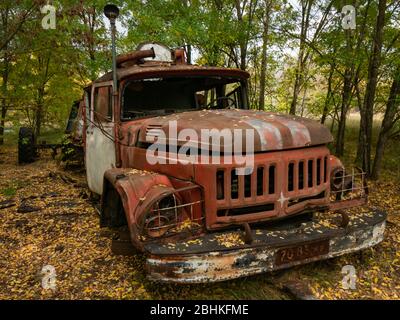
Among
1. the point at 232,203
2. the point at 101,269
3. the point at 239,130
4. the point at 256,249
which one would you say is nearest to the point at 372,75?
the point at 239,130

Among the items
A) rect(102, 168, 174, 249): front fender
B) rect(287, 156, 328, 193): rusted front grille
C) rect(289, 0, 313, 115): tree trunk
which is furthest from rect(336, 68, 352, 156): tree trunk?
rect(102, 168, 174, 249): front fender

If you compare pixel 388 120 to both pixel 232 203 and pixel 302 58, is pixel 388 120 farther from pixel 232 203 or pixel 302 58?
pixel 302 58

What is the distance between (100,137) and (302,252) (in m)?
3.29

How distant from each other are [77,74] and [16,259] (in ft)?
37.6

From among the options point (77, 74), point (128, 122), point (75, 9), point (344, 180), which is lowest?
point (344, 180)

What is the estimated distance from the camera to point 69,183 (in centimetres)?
805

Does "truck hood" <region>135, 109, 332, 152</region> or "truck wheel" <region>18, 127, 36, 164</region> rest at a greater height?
"truck hood" <region>135, 109, 332, 152</region>

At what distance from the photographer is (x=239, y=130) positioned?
3.29 m

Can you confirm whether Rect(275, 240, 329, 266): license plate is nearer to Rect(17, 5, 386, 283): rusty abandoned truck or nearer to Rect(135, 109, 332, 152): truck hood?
Rect(17, 5, 386, 283): rusty abandoned truck

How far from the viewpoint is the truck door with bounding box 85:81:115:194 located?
4.68m

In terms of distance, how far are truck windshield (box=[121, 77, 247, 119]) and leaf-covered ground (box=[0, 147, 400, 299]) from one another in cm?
183

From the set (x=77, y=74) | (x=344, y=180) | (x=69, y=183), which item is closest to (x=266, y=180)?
(x=344, y=180)

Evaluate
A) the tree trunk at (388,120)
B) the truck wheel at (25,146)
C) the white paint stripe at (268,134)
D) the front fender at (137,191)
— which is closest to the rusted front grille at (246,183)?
the white paint stripe at (268,134)
